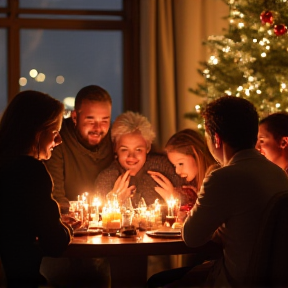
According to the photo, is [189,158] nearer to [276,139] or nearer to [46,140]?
[276,139]

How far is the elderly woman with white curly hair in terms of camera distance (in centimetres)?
445

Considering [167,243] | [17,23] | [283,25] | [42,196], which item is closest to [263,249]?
[167,243]

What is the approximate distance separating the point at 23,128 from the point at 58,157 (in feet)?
6.12

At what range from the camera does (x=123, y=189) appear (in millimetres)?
4238

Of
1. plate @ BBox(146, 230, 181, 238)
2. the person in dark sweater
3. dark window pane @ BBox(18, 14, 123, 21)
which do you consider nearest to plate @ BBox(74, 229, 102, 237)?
plate @ BBox(146, 230, 181, 238)

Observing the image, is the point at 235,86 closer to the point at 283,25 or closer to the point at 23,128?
the point at 283,25

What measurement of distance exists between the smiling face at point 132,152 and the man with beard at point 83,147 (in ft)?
0.80

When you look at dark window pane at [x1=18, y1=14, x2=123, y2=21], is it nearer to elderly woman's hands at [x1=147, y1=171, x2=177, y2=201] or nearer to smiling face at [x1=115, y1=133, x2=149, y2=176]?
smiling face at [x1=115, y1=133, x2=149, y2=176]

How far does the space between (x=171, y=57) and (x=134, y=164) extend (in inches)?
90.9

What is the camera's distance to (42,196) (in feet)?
8.57

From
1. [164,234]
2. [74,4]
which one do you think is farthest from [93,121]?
[74,4]

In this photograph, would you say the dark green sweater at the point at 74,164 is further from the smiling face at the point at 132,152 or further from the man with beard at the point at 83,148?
the smiling face at the point at 132,152

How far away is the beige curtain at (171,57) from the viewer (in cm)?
638

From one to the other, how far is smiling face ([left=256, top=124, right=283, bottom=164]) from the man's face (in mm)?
1355
